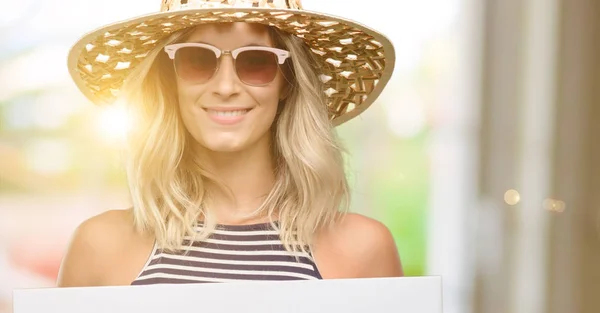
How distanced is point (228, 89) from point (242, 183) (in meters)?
0.28


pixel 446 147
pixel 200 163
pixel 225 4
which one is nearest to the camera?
pixel 225 4

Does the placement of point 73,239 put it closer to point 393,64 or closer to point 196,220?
point 196,220

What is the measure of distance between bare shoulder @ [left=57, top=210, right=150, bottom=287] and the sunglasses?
44 centimetres

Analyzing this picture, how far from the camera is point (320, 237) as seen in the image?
199cm

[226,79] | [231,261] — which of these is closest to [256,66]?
[226,79]

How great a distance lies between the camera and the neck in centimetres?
197

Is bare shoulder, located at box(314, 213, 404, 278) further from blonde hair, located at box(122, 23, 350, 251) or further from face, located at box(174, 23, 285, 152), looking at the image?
face, located at box(174, 23, 285, 152)

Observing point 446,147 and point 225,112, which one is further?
point 446,147

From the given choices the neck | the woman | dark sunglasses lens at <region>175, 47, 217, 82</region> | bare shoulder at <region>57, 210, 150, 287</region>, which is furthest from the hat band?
bare shoulder at <region>57, 210, 150, 287</region>

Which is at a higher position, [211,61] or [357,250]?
[211,61]

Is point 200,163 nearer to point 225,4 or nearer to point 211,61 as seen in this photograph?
point 211,61

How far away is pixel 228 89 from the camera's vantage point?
1.89 meters

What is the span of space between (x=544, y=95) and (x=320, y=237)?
86 cm

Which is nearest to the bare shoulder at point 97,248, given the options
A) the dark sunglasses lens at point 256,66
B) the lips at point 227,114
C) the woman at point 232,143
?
the woman at point 232,143
